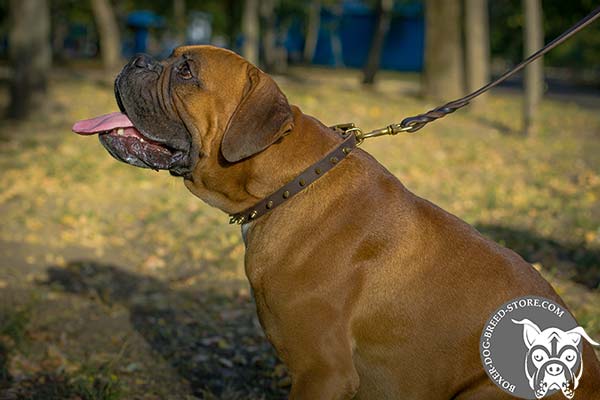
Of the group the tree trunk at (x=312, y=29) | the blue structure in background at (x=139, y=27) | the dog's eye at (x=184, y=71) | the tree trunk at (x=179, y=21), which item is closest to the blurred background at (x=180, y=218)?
the dog's eye at (x=184, y=71)

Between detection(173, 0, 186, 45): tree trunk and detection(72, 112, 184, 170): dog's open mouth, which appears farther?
detection(173, 0, 186, 45): tree trunk

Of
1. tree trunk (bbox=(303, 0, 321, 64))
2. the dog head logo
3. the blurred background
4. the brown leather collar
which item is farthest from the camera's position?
tree trunk (bbox=(303, 0, 321, 64))

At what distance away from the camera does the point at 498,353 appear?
3.31 m

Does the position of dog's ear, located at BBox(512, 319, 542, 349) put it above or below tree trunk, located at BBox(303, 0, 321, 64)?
above

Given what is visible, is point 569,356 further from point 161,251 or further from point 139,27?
point 139,27

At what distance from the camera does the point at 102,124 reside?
397 cm

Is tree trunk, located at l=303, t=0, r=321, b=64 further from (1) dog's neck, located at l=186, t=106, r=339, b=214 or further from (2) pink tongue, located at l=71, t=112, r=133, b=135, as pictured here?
(1) dog's neck, located at l=186, t=106, r=339, b=214

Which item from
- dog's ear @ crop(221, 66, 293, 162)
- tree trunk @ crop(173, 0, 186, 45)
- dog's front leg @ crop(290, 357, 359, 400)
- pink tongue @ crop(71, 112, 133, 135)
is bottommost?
tree trunk @ crop(173, 0, 186, 45)

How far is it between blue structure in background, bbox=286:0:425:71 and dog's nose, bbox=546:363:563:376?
175 ft

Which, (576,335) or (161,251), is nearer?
(576,335)

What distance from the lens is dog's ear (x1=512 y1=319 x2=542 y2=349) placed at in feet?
11.1

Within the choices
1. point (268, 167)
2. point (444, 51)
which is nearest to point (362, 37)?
point (444, 51)

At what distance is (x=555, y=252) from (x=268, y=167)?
523 centimetres

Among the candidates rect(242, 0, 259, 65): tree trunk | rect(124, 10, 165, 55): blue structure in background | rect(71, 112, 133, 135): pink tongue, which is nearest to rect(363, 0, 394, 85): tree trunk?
rect(242, 0, 259, 65): tree trunk
